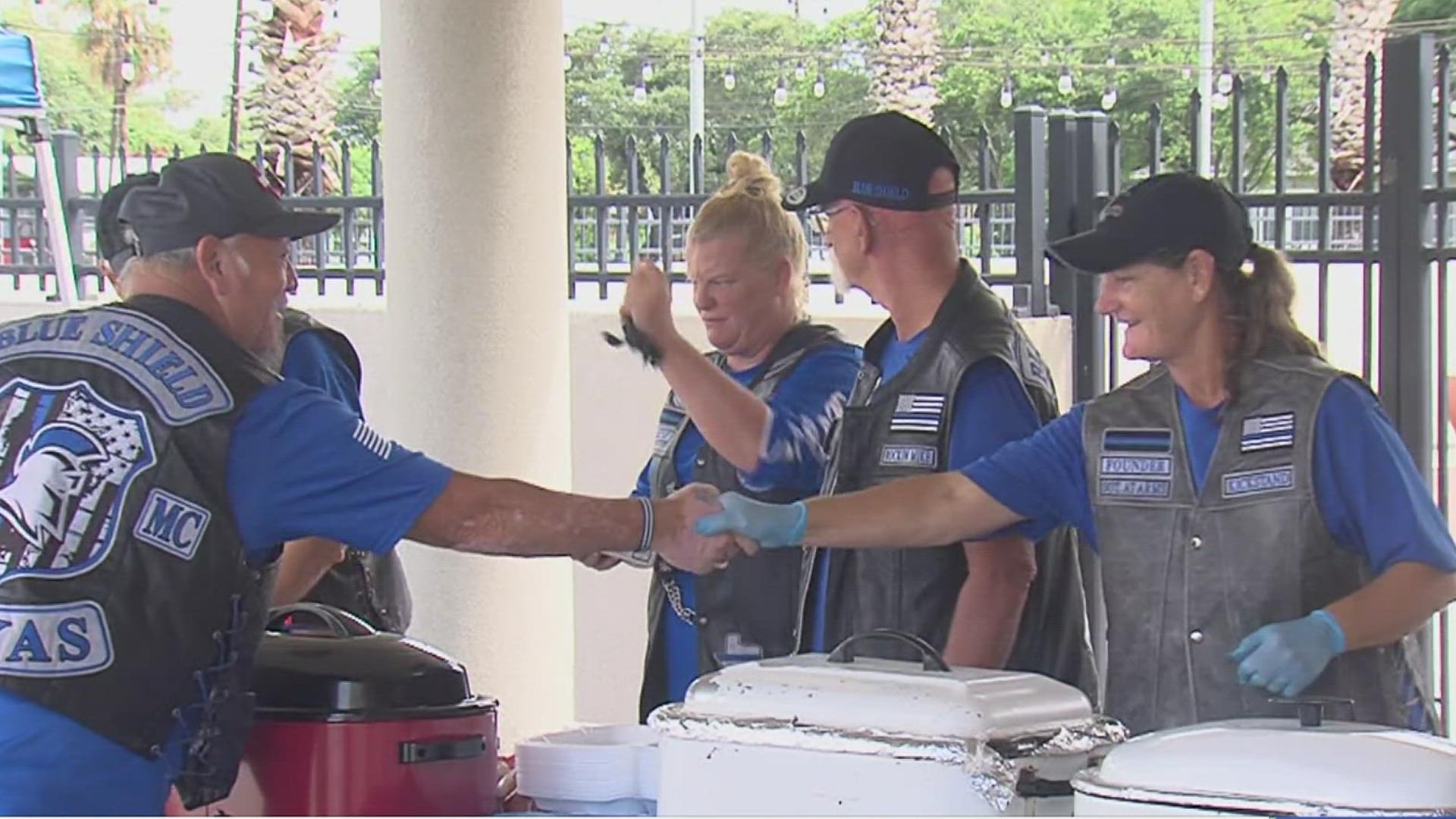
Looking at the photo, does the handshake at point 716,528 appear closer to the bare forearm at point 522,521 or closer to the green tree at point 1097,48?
the bare forearm at point 522,521

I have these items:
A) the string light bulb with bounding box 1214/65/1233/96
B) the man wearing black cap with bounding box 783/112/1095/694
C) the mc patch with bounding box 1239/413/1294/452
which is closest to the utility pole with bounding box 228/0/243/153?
the string light bulb with bounding box 1214/65/1233/96

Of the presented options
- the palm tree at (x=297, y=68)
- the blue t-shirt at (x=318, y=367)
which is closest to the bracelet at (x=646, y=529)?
the blue t-shirt at (x=318, y=367)

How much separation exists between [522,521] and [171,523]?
1.84 ft

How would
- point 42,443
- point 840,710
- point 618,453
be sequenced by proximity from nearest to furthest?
point 840,710, point 42,443, point 618,453

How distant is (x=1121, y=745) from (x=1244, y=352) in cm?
105

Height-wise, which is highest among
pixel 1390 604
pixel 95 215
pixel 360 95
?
pixel 360 95

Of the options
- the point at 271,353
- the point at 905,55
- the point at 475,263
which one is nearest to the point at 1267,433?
the point at 271,353

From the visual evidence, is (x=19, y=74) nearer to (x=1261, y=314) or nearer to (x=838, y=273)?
(x=838, y=273)

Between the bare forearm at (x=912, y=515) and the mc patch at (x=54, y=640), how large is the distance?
117cm

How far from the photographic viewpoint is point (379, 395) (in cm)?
774

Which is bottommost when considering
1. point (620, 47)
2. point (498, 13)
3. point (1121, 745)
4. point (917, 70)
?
point (1121, 745)

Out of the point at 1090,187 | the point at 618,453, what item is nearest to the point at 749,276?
the point at 1090,187

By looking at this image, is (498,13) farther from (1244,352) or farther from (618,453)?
(1244,352)

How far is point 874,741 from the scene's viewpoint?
2326mm
